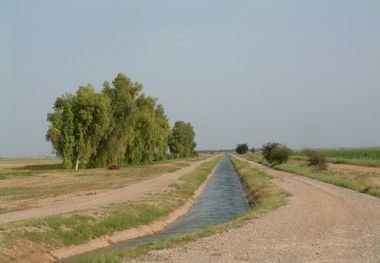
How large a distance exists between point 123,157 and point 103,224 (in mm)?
69251

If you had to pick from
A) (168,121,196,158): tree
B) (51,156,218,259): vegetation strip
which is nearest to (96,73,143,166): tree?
(51,156,218,259): vegetation strip

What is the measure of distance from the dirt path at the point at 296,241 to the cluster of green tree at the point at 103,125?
56.4 m

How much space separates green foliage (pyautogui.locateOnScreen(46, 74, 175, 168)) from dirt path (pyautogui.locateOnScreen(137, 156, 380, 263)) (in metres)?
56.3

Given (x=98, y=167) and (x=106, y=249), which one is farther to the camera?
(x=98, y=167)

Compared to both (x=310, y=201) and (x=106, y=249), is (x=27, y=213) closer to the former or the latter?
(x=106, y=249)

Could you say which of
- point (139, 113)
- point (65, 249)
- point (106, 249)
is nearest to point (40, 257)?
point (65, 249)

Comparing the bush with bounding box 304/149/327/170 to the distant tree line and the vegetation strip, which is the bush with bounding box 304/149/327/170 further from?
the vegetation strip

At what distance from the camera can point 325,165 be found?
78.8 metres

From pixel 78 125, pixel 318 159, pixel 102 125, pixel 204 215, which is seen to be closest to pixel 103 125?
pixel 102 125

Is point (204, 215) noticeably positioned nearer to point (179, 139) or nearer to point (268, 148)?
point (268, 148)

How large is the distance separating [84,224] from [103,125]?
58238 millimetres

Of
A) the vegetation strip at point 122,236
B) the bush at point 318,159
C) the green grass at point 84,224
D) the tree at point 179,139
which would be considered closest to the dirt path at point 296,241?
the vegetation strip at point 122,236

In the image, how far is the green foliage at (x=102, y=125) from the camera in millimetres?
79188

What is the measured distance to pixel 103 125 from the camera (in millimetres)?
80938
